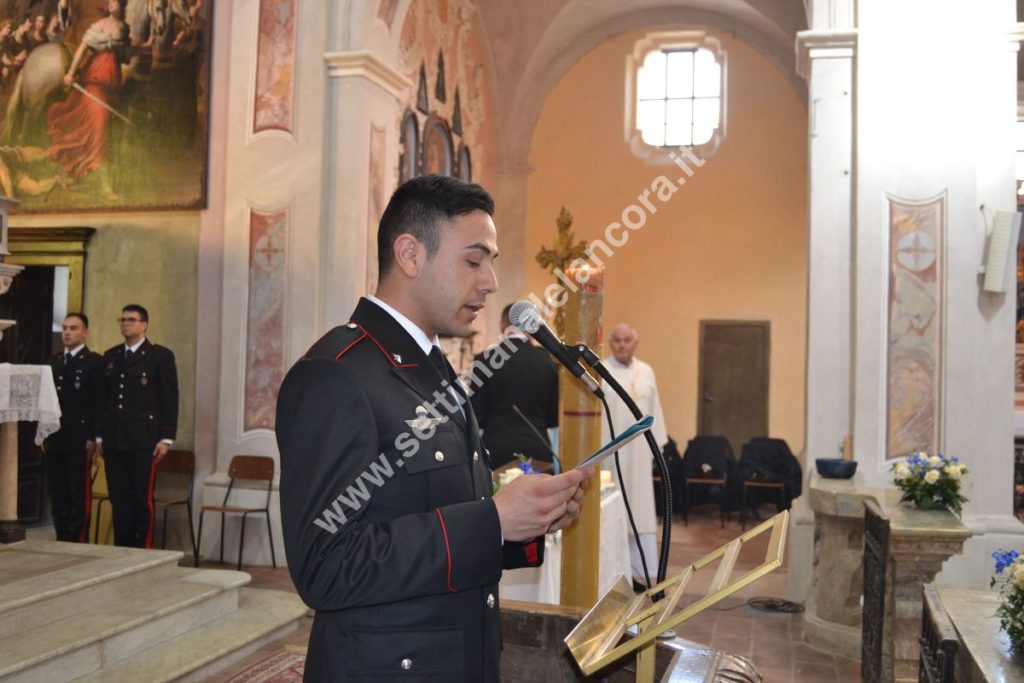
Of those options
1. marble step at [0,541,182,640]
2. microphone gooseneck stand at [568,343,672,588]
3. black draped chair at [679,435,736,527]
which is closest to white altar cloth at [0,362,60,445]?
marble step at [0,541,182,640]

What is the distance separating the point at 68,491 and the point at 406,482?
6482mm

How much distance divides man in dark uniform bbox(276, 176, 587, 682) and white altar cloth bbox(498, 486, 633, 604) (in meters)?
1.25

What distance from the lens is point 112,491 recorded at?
714 centimetres

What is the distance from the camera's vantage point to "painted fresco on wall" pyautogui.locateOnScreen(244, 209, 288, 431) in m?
7.78

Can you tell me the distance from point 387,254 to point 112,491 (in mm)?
5978

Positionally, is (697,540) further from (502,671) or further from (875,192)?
(502,671)

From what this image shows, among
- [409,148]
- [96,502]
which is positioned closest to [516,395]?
[96,502]

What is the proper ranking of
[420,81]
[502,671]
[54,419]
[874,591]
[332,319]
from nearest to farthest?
[502,671] → [874,591] → [54,419] → [332,319] → [420,81]

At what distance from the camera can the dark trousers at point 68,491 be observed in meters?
7.37

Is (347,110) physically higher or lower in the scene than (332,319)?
higher

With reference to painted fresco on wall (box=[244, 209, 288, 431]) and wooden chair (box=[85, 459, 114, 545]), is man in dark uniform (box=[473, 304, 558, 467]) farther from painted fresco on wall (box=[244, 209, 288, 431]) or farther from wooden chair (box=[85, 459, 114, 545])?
wooden chair (box=[85, 459, 114, 545])

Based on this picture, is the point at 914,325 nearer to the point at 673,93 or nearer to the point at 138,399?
the point at 138,399

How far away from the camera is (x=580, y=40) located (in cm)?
1274

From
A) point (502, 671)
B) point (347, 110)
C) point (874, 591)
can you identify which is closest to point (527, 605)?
point (502, 671)
